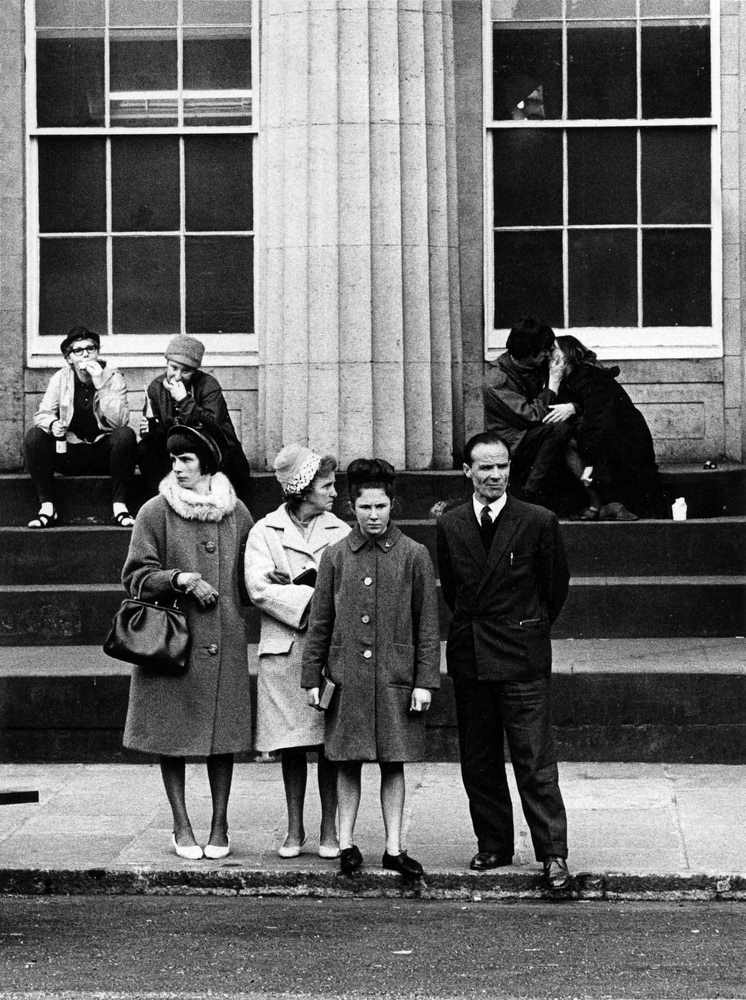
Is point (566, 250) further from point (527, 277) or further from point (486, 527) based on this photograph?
point (486, 527)

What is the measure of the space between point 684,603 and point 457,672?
3.96m

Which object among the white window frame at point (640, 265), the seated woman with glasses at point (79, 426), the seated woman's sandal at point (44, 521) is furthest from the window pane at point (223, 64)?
the seated woman's sandal at point (44, 521)

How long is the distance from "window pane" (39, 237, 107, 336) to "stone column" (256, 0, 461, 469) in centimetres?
187

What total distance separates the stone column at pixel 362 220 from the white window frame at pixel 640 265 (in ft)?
3.67

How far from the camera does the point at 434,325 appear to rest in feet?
44.4

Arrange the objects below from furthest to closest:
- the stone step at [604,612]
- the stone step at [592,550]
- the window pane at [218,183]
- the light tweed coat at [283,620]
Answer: the window pane at [218,183] → the stone step at [592,550] → the stone step at [604,612] → the light tweed coat at [283,620]

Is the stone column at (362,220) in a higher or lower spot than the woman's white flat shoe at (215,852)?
higher

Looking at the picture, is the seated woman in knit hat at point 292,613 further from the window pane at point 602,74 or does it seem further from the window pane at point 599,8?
the window pane at point 599,8

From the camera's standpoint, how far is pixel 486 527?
28.4ft

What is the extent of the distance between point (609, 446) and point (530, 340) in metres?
0.93

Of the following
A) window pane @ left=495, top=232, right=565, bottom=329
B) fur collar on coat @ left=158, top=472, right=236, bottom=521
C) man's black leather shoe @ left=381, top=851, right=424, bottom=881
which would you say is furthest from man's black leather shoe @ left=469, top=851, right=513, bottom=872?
window pane @ left=495, top=232, right=565, bottom=329

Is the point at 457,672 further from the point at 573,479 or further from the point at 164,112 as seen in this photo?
the point at 164,112

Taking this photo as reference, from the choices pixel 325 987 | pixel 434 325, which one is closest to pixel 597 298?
pixel 434 325

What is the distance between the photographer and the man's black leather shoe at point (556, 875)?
834 cm
